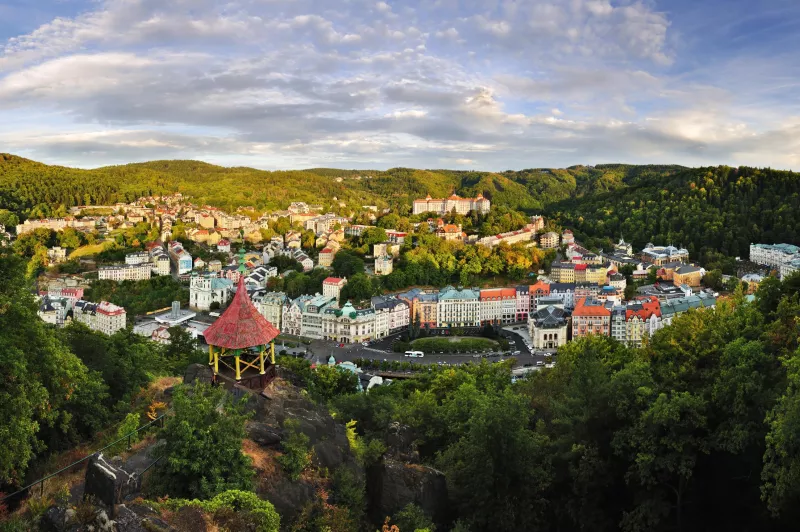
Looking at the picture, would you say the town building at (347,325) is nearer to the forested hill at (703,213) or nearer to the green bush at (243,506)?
the forested hill at (703,213)

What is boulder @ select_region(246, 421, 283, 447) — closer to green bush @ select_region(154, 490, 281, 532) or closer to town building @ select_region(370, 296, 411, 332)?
green bush @ select_region(154, 490, 281, 532)

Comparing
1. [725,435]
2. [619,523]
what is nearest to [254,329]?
Result: [619,523]

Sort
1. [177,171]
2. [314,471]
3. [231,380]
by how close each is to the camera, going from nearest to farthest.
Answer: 1. [314,471]
2. [231,380]
3. [177,171]

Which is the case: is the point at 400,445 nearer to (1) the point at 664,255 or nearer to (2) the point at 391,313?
(2) the point at 391,313

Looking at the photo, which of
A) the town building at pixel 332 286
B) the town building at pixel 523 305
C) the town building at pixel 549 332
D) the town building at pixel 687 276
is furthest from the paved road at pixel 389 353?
the town building at pixel 687 276

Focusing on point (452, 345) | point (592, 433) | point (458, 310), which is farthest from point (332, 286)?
point (592, 433)

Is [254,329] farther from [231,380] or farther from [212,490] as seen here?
[212,490]

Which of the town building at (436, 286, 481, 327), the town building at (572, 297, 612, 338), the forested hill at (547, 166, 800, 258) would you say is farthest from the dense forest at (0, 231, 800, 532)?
the forested hill at (547, 166, 800, 258)
